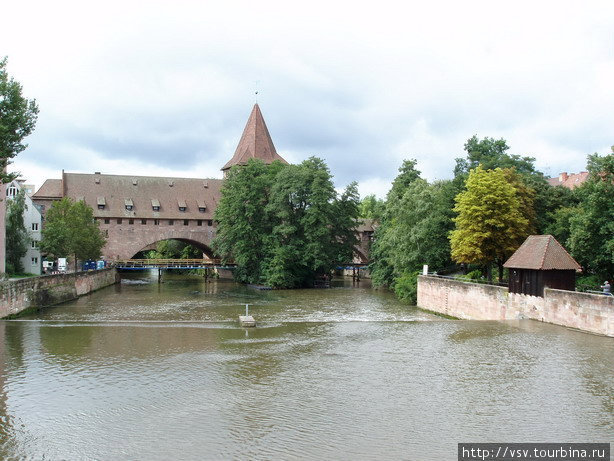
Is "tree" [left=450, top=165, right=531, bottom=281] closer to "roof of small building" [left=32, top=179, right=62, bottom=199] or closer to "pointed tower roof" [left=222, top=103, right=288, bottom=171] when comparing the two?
"pointed tower roof" [left=222, top=103, right=288, bottom=171]

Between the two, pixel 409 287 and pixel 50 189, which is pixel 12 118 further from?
pixel 50 189

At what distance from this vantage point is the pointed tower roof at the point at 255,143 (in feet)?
221

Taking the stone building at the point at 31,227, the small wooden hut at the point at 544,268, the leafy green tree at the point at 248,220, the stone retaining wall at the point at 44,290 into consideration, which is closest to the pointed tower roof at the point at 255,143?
the leafy green tree at the point at 248,220

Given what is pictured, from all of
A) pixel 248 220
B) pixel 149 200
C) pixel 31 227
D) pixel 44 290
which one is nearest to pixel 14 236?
pixel 31 227

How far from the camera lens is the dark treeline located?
80.8 feet

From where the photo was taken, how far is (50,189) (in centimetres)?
6316

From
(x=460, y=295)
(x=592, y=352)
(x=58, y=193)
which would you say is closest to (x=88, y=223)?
(x=58, y=193)

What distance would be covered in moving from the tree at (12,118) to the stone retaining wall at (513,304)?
2051 cm

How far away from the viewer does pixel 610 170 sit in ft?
78.5

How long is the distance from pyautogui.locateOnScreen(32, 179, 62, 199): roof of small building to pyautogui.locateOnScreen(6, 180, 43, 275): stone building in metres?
11.8

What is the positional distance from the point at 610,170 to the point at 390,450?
1869 centimetres

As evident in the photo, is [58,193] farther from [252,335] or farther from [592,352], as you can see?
[592,352]

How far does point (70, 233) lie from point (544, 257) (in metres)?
32.5

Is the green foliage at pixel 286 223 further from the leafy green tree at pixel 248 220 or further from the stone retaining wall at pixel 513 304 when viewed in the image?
the stone retaining wall at pixel 513 304
